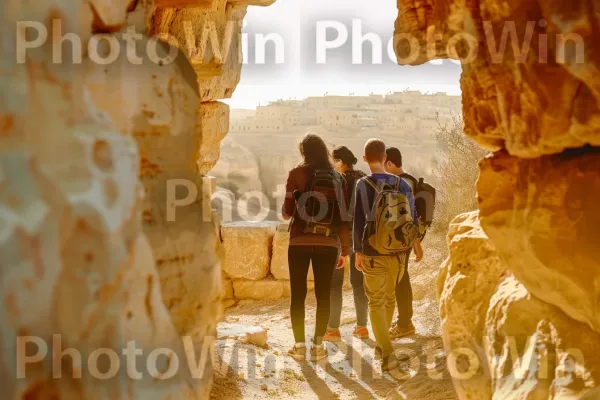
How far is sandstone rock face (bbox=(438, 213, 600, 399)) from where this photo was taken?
2395 millimetres

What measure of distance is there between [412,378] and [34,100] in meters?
3.20

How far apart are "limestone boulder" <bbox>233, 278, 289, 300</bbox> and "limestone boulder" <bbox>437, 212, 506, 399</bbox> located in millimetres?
4804

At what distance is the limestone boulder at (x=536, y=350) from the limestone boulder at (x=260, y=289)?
515cm

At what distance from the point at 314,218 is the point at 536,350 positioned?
2.12 metres

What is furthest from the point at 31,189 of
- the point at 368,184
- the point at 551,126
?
the point at 368,184

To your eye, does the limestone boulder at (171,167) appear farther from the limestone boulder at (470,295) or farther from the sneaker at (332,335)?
the sneaker at (332,335)

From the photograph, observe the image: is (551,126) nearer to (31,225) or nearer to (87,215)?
(87,215)

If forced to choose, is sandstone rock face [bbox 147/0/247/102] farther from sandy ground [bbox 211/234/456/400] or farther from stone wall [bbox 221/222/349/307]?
sandy ground [bbox 211/234/456/400]

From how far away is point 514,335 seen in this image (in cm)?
270

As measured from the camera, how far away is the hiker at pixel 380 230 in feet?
13.8

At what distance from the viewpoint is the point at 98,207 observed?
2.05 meters

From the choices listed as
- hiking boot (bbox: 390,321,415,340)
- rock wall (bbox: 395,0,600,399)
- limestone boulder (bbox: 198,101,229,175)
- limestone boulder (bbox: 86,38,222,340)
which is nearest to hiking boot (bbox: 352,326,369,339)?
hiking boot (bbox: 390,321,415,340)

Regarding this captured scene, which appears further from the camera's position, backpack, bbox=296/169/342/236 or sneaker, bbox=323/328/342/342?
sneaker, bbox=323/328/342/342

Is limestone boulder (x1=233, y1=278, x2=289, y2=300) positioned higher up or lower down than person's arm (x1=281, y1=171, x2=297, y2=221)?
lower down
